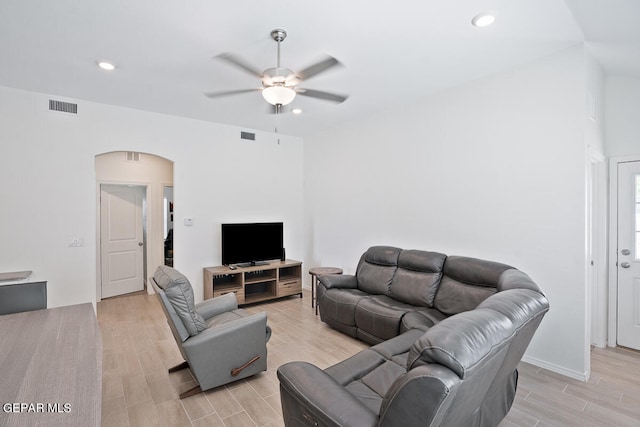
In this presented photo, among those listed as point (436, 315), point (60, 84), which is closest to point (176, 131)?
point (60, 84)

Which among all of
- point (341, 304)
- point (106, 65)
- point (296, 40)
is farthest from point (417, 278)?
point (106, 65)

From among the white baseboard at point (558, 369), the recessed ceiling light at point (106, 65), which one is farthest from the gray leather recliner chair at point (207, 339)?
the white baseboard at point (558, 369)

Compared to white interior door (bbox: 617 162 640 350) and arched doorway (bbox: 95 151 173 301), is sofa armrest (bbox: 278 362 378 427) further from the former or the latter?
arched doorway (bbox: 95 151 173 301)

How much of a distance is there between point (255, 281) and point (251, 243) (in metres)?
0.64

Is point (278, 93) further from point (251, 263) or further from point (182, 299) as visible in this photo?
point (251, 263)

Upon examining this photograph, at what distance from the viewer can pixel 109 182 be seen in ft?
17.4

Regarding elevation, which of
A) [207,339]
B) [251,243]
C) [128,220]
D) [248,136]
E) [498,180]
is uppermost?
[248,136]

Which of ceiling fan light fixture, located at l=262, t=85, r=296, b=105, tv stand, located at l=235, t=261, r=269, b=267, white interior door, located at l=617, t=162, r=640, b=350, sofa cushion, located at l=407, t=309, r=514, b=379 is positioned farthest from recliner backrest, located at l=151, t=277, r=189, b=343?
white interior door, located at l=617, t=162, r=640, b=350

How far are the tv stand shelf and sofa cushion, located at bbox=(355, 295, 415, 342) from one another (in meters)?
2.00

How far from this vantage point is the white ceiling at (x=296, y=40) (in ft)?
7.32

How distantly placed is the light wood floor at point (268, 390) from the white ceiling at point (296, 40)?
2.94 metres

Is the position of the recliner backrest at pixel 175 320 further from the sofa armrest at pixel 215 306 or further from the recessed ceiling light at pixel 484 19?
the recessed ceiling light at pixel 484 19

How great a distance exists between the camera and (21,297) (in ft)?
7.99

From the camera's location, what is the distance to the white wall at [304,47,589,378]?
111 inches
